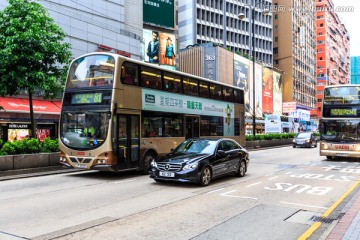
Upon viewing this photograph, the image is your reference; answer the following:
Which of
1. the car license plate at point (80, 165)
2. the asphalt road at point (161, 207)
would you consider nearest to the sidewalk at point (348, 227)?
the asphalt road at point (161, 207)

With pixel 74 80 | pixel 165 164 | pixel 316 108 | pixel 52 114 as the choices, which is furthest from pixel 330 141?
pixel 316 108

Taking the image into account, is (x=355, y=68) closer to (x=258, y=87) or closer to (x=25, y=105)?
(x=258, y=87)

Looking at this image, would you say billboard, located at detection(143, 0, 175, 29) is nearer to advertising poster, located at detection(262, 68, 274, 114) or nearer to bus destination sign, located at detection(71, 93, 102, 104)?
advertising poster, located at detection(262, 68, 274, 114)

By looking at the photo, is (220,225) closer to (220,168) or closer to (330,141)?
(220,168)

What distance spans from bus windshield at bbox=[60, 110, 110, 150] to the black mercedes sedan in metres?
2.33

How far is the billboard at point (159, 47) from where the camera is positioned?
5150cm

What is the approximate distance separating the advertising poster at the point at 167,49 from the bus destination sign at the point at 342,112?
35555 mm

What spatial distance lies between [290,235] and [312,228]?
0.65 metres

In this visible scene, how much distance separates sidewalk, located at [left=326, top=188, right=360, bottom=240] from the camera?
5.65 metres

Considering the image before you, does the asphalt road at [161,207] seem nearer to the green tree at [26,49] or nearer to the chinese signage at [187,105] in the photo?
the chinese signage at [187,105]

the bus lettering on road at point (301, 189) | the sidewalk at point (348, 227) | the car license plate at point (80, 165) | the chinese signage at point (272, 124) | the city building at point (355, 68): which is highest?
the city building at point (355, 68)

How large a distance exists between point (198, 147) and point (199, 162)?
126 cm

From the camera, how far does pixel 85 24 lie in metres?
34.6

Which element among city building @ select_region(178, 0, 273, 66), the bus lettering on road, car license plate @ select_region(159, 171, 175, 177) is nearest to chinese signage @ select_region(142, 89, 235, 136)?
car license plate @ select_region(159, 171, 175, 177)
